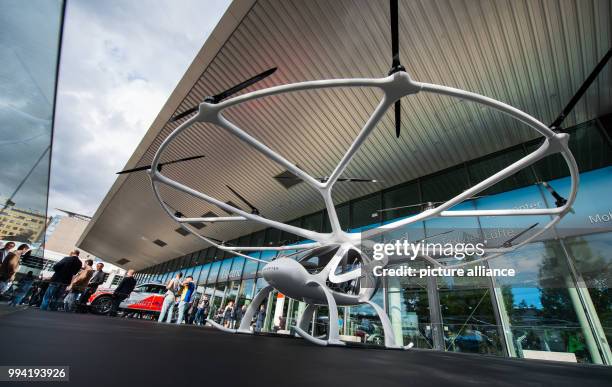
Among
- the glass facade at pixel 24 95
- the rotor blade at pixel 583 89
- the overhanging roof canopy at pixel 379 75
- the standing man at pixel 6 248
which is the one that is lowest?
the standing man at pixel 6 248

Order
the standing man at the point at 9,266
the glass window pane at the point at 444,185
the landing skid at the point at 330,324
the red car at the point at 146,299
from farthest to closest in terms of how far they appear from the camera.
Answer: the red car at the point at 146,299
the glass window pane at the point at 444,185
the landing skid at the point at 330,324
the standing man at the point at 9,266

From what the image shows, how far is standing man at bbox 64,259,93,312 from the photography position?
8.20m

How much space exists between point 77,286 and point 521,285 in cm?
1396

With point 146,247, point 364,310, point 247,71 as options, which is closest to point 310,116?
point 247,71

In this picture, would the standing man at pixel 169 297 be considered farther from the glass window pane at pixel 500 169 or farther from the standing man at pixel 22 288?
the glass window pane at pixel 500 169

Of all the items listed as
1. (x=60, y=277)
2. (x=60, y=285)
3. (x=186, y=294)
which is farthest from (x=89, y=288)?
(x=186, y=294)

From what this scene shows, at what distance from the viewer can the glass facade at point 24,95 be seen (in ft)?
5.68

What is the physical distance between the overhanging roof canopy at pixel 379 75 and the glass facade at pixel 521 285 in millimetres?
1046

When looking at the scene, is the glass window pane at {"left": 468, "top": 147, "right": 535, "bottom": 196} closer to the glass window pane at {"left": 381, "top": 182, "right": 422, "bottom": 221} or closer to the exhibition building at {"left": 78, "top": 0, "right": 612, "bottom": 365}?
the exhibition building at {"left": 78, "top": 0, "right": 612, "bottom": 365}

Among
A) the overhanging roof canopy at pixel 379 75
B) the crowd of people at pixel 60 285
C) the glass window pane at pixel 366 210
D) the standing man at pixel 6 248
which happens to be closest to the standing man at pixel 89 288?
the crowd of people at pixel 60 285

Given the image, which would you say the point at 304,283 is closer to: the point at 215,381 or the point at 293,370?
the point at 293,370

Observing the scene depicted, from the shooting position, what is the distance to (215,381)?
1044 mm

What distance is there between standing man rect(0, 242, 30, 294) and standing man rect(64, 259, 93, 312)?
320 cm

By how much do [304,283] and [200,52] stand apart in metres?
7.15
